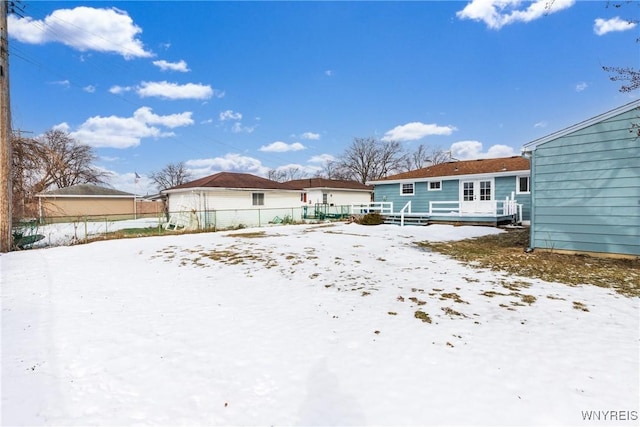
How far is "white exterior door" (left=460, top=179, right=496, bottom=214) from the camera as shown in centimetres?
1620

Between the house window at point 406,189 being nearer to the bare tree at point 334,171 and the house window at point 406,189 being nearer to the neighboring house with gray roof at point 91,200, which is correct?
the neighboring house with gray roof at point 91,200

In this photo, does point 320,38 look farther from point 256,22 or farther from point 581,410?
point 581,410

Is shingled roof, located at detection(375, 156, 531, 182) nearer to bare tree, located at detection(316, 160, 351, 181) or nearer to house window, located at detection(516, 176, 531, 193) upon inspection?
house window, located at detection(516, 176, 531, 193)

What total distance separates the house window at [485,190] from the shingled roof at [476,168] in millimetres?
698

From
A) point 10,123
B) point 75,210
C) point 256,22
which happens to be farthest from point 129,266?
point 75,210

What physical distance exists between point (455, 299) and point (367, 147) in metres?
48.2

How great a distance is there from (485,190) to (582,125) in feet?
33.6

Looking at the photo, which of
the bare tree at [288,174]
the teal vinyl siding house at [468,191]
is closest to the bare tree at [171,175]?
the bare tree at [288,174]

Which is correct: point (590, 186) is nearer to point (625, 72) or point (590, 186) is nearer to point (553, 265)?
point (553, 265)

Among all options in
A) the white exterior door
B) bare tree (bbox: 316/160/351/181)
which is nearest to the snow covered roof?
the white exterior door

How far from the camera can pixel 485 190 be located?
17.7 meters

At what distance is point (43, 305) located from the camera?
5.05m

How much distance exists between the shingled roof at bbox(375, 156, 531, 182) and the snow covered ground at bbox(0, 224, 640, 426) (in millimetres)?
12943

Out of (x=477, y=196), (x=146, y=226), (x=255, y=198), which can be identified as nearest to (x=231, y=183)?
(x=255, y=198)
